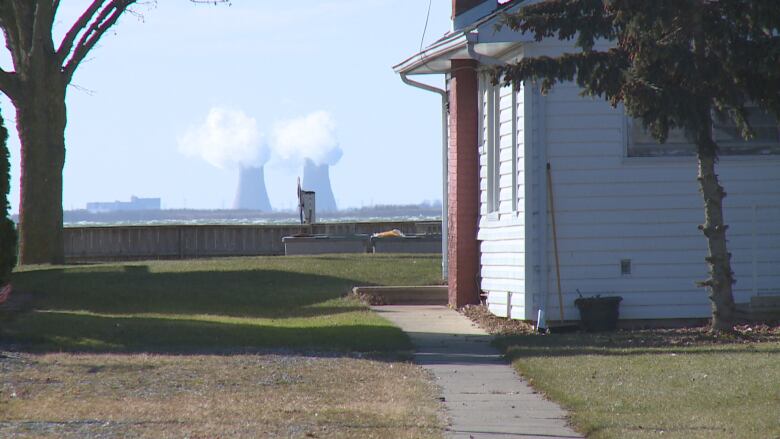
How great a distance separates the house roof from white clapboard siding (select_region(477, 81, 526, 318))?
64 cm

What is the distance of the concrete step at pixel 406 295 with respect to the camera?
65.8 feet

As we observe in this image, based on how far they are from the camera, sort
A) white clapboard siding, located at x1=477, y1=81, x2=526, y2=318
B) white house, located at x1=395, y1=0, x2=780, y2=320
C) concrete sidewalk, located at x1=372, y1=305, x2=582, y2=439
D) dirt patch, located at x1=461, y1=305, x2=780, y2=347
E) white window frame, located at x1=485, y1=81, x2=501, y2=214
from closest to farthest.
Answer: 1. concrete sidewalk, located at x1=372, y1=305, x2=582, y2=439
2. dirt patch, located at x1=461, y1=305, x2=780, y2=347
3. white house, located at x1=395, y1=0, x2=780, y2=320
4. white clapboard siding, located at x1=477, y1=81, x2=526, y2=318
5. white window frame, located at x1=485, y1=81, x2=501, y2=214

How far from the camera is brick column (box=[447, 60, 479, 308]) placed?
17531 mm

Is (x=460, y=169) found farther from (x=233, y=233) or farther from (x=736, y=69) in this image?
(x=233, y=233)

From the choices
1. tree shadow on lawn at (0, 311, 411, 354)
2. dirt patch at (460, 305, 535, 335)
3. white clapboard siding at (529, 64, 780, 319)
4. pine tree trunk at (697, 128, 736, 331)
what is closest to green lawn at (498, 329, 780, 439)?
pine tree trunk at (697, 128, 736, 331)

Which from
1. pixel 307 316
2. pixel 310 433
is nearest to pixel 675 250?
Answer: pixel 307 316

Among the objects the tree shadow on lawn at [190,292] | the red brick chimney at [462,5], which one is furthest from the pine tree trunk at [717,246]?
the tree shadow on lawn at [190,292]

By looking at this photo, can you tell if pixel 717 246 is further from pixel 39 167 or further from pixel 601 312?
pixel 39 167

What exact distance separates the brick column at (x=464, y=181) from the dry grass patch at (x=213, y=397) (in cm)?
565

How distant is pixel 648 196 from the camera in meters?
15.2

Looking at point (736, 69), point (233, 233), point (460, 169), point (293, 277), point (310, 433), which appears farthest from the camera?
point (233, 233)

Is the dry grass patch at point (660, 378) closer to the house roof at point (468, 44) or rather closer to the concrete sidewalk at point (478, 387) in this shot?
the concrete sidewalk at point (478, 387)

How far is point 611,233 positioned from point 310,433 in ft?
25.6

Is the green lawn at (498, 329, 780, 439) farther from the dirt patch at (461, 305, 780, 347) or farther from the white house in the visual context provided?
the white house
